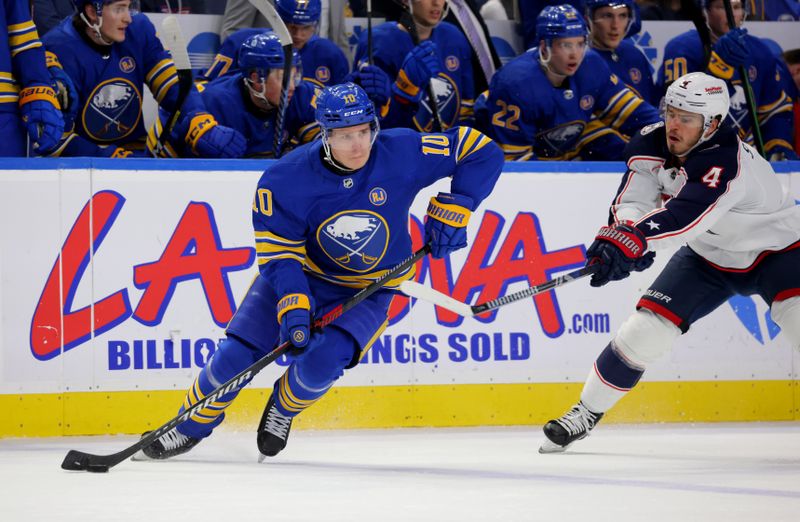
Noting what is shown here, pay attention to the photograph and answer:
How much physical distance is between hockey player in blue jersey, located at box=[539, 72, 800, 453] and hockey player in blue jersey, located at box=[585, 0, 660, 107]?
1.90 metres

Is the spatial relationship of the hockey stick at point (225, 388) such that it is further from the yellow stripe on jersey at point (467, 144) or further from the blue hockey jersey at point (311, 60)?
the blue hockey jersey at point (311, 60)

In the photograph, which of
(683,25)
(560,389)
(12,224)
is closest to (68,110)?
(12,224)

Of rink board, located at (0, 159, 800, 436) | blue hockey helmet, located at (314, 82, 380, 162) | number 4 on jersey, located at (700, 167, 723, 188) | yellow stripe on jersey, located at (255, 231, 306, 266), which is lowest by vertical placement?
rink board, located at (0, 159, 800, 436)

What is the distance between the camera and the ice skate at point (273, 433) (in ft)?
13.2

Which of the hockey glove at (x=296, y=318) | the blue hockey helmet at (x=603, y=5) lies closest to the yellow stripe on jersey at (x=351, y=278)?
the hockey glove at (x=296, y=318)

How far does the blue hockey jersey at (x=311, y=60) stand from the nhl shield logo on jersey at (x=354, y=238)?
1.81 m

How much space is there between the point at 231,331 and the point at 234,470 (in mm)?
431

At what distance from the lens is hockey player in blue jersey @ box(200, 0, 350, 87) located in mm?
5551

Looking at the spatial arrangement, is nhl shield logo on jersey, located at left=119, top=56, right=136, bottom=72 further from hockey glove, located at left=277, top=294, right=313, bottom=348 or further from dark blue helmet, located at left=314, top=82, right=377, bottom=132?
hockey glove, located at left=277, top=294, right=313, bottom=348

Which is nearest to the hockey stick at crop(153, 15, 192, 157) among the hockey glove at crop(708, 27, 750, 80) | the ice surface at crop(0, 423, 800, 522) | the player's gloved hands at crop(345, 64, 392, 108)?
the player's gloved hands at crop(345, 64, 392, 108)

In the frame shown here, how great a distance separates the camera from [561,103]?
5.61 metres

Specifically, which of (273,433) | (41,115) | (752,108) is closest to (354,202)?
(273,433)

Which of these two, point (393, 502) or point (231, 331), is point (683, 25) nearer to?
point (231, 331)

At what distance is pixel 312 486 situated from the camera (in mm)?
3447
